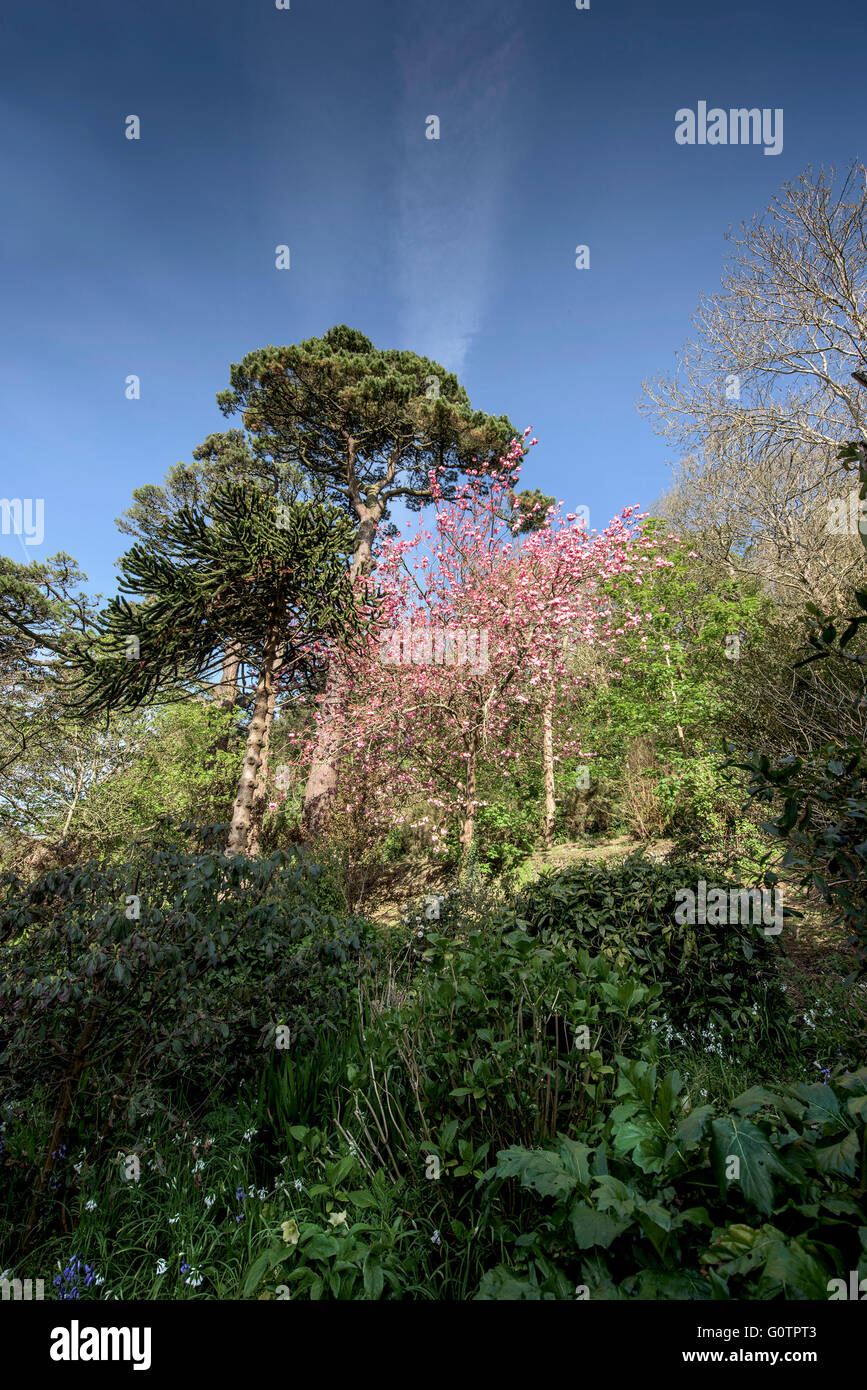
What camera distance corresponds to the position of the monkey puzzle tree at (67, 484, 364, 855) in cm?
977

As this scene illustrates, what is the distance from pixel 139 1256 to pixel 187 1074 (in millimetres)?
878

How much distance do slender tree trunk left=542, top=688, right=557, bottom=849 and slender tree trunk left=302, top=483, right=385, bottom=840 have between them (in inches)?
162

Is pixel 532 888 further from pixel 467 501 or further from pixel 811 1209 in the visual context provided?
pixel 467 501

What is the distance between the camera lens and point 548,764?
38.4 feet

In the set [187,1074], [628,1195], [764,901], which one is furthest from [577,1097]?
[764,901]

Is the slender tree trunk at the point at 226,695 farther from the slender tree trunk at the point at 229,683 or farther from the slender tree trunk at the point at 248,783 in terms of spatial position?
the slender tree trunk at the point at 248,783

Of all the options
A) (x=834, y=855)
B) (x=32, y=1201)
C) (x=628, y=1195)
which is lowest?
(x=32, y=1201)

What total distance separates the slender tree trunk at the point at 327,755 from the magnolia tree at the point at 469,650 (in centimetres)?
27

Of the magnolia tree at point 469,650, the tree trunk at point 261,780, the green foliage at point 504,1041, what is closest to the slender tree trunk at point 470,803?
the magnolia tree at point 469,650
